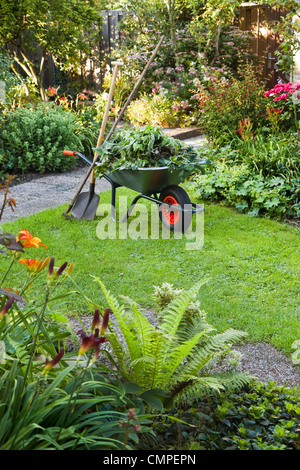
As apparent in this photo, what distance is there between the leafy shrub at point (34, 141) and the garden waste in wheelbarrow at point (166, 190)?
213cm

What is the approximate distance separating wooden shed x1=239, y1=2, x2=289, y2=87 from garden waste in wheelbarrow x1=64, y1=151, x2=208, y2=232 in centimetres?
626

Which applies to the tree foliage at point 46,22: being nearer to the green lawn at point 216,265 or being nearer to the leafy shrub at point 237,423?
the green lawn at point 216,265

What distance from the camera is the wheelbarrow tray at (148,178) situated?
428cm

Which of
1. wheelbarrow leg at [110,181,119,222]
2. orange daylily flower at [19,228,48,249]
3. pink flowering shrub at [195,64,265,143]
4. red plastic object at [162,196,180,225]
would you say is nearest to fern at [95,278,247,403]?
orange daylily flower at [19,228,48,249]

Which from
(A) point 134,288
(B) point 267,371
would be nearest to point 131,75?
(A) point 134,288

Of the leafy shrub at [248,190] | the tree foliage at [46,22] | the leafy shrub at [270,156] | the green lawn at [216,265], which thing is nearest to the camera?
the green lawn at [216,265]

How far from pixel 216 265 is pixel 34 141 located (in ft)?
12.2

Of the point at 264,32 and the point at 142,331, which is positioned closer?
the point at 142,331

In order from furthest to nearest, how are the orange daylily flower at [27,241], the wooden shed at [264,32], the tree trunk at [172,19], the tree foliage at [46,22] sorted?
the wooden shed at [264,32]
the tree trunk at [172,19]
the tree foliage at [46,22]
the orange daylily flower at [27,241]

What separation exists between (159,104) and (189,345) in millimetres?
7895

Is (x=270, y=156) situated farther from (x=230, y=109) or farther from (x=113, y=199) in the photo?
(x=113, y=199)

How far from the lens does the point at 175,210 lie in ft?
14.8

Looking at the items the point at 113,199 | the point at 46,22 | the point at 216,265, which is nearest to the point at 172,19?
the point at 46,22

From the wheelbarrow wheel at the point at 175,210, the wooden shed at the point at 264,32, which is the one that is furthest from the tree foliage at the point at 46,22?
the wheelbarrow wheel at the point at 175,210
